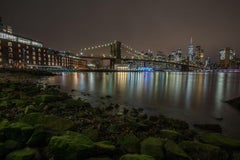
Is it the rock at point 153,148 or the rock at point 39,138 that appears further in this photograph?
the rock at point 39,138

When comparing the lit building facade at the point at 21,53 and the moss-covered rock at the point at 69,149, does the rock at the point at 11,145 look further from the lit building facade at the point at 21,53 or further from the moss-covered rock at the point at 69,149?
the lit building facade at the point at 21,53

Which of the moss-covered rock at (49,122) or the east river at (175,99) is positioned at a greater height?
the moss-covered rock at (49,122)

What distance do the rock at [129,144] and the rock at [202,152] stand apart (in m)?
1.13

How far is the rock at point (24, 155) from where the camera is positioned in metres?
3.45

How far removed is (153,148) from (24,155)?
107 inches

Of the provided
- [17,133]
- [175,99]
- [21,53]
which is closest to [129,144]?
[17,133]

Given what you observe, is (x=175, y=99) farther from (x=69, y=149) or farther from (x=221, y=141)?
(x=69, y=149)

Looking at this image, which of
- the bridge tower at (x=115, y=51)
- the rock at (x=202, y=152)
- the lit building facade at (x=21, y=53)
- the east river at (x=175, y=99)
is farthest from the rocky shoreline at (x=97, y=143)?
the bridge tower at (x=115, y=51)

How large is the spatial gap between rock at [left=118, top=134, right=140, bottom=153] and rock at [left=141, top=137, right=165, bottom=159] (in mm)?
173

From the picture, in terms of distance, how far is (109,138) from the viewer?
4.91m

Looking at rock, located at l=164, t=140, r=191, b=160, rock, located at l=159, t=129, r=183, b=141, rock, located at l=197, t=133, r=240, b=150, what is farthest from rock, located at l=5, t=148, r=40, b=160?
→ rock, located at l=197, t=133, r=240, b=150

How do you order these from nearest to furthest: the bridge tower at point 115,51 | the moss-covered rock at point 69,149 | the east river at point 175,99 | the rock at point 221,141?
the moss-covered rock at point 69,149
the rock at point 221,141
the east river at point 175,99
the bridge tower at point 115,51

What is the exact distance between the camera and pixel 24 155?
349cm

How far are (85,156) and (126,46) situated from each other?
123m
